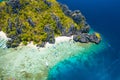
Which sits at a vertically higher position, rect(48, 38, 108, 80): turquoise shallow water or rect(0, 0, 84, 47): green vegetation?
rect(0, 0, 84, 47): green vegetation

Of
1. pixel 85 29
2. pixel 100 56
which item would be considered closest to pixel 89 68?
pixel 100 56

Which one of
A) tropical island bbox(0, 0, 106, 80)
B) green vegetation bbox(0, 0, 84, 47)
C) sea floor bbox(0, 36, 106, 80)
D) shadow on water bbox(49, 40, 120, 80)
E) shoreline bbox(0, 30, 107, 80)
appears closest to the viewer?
sea floor bbox(0, 36, 106, 80)

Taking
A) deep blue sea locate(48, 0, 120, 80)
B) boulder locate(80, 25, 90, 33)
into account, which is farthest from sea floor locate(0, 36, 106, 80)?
boulder locate(80, 25, 90, 33)

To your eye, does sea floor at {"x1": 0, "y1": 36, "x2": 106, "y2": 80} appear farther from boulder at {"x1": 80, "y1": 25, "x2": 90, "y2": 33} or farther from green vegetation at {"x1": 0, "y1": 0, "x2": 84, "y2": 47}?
boulder at {"x1": 80, "y1": 25, "x2": 90, "y2": 33}

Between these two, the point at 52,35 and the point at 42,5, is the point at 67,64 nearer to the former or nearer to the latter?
the point at 52,35

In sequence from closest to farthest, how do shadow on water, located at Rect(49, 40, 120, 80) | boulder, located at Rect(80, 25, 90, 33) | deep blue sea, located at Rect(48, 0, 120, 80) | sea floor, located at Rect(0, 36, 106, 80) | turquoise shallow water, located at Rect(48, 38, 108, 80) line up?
sea floor, located at Rect(0, 36, 106, 80)
turquoise shallow water, located at Rect(48, 38, 108, 80)
shadow on water, located at Rect(49, 40, 120, 80)
deep blue sea, located at Rect(48, 0, 120, 80)
boulder, located at Rect(80, 25, 90, 33)

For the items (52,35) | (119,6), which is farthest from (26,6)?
(119,6)

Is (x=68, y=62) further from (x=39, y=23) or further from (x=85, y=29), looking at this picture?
(x=85, y=29)

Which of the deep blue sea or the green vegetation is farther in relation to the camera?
the green vegetation
